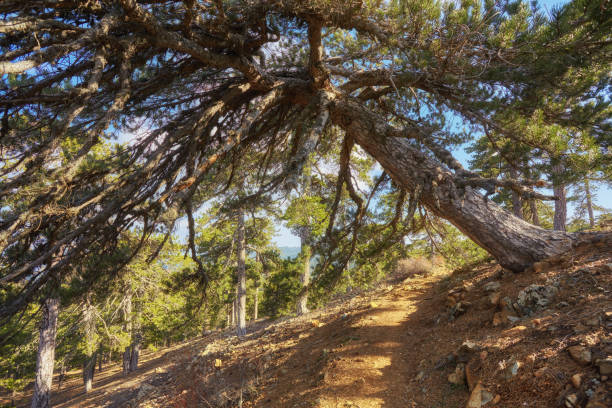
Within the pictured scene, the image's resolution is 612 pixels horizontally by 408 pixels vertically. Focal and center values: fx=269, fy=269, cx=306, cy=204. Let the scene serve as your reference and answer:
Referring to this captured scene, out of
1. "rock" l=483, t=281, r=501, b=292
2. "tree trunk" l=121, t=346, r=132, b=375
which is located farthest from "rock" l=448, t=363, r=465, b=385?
"tree trunk" l=121, t=346, r=132, b=375

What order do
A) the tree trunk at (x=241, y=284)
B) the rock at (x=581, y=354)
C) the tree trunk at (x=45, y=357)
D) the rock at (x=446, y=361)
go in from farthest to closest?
1. the tree trunk at (x=241, y=284)
2. the tree trunk at (x=45, y=357)
3. the rock at (x=446, y=361)
4. the rock at (x=581, y=354)

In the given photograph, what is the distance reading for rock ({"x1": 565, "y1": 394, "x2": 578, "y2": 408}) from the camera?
166cm

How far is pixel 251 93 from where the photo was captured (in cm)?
489

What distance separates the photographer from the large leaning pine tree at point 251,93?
9.13 feet

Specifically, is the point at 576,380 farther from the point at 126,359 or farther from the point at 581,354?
the point at 126,359

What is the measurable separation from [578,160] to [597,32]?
155cm

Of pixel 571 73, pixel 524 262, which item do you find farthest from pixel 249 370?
pixel 571 73

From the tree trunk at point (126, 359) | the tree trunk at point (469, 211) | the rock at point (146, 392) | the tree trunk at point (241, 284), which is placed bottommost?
the tree trunk at point (126, 359)

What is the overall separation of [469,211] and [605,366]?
7.28ft

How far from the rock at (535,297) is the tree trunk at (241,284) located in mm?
10841

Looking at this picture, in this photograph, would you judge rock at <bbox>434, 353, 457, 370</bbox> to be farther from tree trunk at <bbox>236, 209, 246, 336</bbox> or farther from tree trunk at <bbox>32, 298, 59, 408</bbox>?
tree trunk at <bbox>32, 298, 59, 408</bbox>

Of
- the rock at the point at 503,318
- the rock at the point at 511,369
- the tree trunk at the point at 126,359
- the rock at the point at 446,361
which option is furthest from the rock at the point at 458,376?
the tree trunk at the point at 126,359

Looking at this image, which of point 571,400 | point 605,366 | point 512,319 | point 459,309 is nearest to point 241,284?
point 459,309

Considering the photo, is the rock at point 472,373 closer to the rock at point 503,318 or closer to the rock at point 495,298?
the rock at point 503,318
